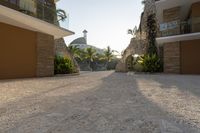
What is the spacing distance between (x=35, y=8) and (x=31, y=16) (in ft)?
5.47

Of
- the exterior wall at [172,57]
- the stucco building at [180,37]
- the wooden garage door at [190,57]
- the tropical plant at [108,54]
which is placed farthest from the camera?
the tropical plant at [108,54]

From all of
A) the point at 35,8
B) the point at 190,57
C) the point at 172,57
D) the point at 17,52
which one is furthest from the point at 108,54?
the point at 17,52

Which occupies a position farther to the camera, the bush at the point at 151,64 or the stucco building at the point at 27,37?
the bush at the point at 151,64

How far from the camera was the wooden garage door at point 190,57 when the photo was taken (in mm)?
16781

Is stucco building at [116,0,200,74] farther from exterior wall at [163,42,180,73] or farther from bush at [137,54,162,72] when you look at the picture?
bush at [137,54,162,72]

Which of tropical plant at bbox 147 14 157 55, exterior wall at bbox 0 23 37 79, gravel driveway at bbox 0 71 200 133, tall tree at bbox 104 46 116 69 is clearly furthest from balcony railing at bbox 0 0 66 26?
tall tree at bbox 104 46 116 69

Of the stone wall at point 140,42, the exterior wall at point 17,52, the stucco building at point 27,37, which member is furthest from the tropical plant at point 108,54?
the exterior wall at point 17,52

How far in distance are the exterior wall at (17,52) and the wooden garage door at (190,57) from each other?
11.0 metres

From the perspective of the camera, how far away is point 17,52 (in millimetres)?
14070

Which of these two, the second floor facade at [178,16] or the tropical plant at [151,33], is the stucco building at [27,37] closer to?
the second floor facade at [178,16]

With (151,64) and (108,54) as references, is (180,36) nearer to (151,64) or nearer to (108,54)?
(151,64)

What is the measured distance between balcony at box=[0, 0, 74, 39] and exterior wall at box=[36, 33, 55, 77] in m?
0.54

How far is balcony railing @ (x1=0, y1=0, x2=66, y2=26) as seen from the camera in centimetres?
1352

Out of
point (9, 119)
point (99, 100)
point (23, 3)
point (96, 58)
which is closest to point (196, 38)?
point (23, 3)
